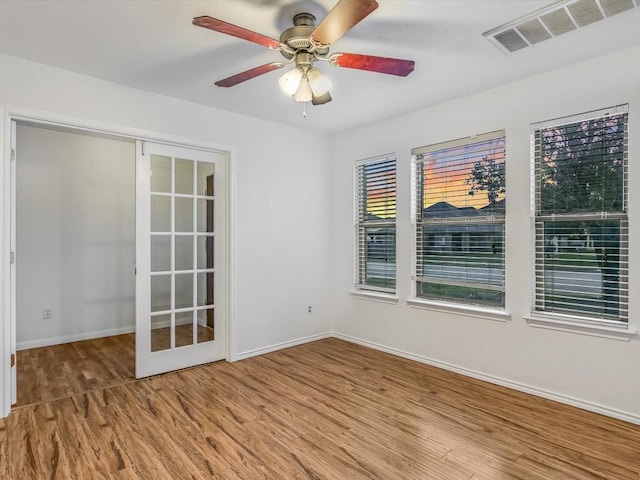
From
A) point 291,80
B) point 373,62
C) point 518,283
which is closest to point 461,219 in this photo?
point 518,283

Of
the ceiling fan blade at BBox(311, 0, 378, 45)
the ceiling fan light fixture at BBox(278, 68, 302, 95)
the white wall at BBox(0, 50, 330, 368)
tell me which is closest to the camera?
the ceiling fan blade at BBox(311, 0, 378, 45)

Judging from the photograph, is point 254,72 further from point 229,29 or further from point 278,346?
point 278,346

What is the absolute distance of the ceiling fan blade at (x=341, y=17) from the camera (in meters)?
1.57

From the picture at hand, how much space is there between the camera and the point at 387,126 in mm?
4109

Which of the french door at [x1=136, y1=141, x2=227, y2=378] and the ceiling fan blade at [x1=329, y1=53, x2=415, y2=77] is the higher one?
the ceiling fan blade at [x1=329, y1=53, x2=415, y2=77]

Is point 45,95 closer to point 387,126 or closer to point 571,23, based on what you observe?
point 387,126

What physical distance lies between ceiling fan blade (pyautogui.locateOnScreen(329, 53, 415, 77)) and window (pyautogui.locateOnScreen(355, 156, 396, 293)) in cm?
195

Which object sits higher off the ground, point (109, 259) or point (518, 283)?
point (109, 259)

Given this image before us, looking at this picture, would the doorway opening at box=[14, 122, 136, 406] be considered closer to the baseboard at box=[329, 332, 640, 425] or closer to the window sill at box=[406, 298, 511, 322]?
the baseboard at box=[329, 332, 640, 425]

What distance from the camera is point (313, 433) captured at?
96.3 inches

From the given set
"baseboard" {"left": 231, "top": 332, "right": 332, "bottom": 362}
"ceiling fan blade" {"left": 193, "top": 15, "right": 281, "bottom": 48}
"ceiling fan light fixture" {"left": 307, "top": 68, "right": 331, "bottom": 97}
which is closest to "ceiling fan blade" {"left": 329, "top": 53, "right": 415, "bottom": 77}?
"ceiling fan light fixture" {"left": 307, "top": 68, "right": 331, "bottom": 97}

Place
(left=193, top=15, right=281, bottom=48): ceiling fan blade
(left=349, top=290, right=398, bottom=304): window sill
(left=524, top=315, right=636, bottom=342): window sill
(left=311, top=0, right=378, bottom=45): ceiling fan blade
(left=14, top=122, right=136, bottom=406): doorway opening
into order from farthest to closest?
(left=14, top=122, right=136, bottom=406): doorway opening → (left=349, top=290, right=398, bottom=304): window sill → (left=524, top=315, right=636, bottom=342): window sill → (left=193, top=15, right=281, bottom=48): ceiling fan blade → (left=311, top=0, right=378, bottom=45): ceiling fan blade

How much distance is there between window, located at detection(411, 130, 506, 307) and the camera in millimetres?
3309

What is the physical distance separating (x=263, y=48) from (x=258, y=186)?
1.73 m
